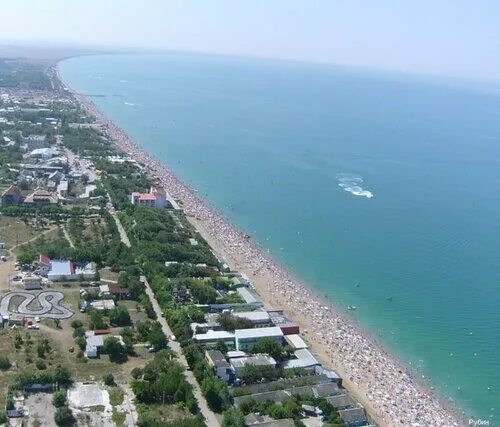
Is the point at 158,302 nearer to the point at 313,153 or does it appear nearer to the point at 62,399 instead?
the point at 62,399

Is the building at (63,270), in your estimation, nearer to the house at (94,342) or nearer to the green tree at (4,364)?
the house at (94,342)

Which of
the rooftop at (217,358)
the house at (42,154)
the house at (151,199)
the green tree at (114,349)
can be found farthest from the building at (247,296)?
the house at (42,154)

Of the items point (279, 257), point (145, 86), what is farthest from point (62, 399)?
point (145, 86)

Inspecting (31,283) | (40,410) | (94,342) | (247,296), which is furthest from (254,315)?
(31,283)

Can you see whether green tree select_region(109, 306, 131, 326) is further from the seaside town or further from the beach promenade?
the beach promenade

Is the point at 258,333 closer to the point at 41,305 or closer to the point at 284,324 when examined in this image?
the point at 284,324

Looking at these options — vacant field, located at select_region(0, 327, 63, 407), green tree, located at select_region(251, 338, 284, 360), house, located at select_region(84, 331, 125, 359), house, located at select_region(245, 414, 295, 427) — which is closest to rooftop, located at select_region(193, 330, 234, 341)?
green tree, located at select_region(251, 338, 284, 360)
